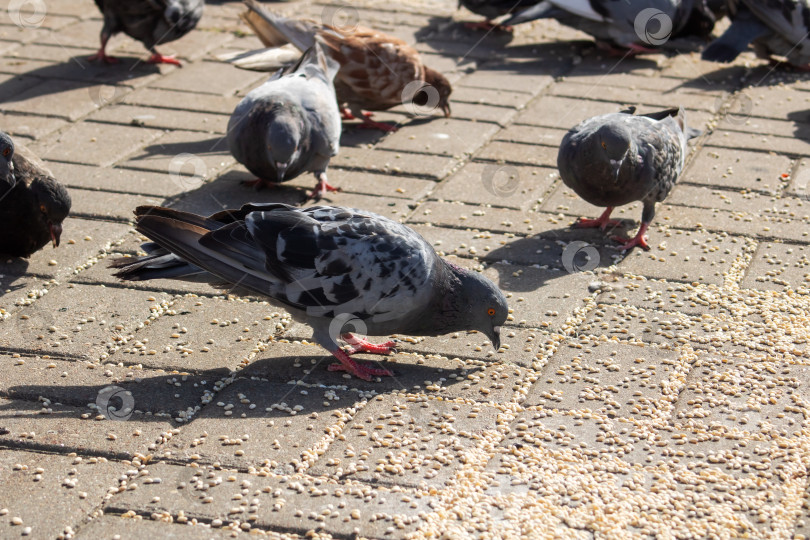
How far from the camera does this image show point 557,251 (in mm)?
5652

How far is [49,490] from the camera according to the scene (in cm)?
350

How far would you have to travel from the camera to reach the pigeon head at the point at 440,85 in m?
7.59

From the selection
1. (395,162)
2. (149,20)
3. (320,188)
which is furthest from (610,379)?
(149,20)

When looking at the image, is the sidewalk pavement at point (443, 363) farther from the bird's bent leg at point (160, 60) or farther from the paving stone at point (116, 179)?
the bird's bent leg at point (160, 60)

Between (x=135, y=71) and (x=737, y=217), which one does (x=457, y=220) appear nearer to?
(x=737, y=217)

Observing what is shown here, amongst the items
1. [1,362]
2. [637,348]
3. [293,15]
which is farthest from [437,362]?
Answer: [293,15]

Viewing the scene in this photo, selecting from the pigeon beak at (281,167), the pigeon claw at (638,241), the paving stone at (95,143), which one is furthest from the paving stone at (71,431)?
the paving stone at (95,143)

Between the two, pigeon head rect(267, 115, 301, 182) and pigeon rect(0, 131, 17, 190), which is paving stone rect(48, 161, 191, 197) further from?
pigeon rect(0, 131, 17, 190)

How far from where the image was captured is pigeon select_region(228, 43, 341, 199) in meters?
6.03

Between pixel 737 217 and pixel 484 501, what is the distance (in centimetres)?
339

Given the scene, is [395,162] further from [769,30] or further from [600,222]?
[769,30]

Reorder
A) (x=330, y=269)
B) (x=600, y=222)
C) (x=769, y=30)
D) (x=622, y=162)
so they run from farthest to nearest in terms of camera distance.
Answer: (x=769, y=30)
(x=600, y=222)
(x=622, y=162)
(x=330, y=269)

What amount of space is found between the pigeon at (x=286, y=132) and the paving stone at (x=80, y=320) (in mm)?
1374

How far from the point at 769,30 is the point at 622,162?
14.0ft
